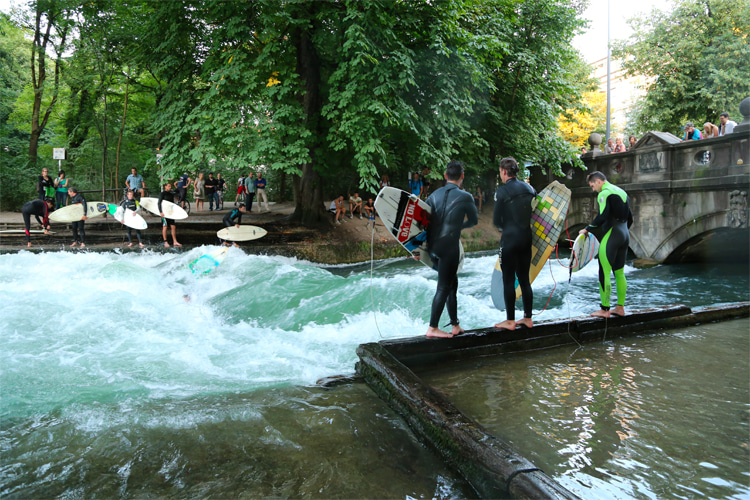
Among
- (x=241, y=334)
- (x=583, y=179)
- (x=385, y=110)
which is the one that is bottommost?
(x=241, y=334)

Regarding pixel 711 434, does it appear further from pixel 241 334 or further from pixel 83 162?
pixel 83 162

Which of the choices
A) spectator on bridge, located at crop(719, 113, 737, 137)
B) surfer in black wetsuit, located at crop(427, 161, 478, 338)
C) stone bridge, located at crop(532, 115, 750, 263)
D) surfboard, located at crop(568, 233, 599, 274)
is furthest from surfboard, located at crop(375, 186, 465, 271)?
spectator on bridge, located at crop(719, 113, 737, 137)

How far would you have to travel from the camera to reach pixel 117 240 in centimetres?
1748

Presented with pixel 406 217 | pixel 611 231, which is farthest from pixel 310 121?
pixel 611 231

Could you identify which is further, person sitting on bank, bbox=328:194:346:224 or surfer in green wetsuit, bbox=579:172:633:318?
person sitting on bank, bbox=328:194:346:224

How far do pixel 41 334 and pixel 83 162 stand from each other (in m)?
24.3

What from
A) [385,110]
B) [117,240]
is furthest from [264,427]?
[117,240]

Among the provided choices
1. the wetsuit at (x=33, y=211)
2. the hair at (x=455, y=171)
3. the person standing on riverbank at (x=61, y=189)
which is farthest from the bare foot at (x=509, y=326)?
the person standing on riverbank at (x=61, y=189)

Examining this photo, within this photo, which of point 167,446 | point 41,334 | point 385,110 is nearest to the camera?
point 167,446

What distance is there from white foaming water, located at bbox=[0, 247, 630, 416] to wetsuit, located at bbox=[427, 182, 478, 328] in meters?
1.45

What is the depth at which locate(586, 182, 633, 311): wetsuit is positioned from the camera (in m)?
6.80

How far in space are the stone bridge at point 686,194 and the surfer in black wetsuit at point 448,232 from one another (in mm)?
11859

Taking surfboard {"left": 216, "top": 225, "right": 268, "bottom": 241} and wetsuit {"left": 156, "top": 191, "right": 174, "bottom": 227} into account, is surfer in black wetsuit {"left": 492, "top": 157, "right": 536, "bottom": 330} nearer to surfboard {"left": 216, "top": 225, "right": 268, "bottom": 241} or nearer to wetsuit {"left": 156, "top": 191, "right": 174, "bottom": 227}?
surfboard {"left": 216, "top": 225, "right": 268, "bottom": 241}

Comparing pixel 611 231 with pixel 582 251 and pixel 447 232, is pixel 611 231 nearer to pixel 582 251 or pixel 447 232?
pixel 582 251
